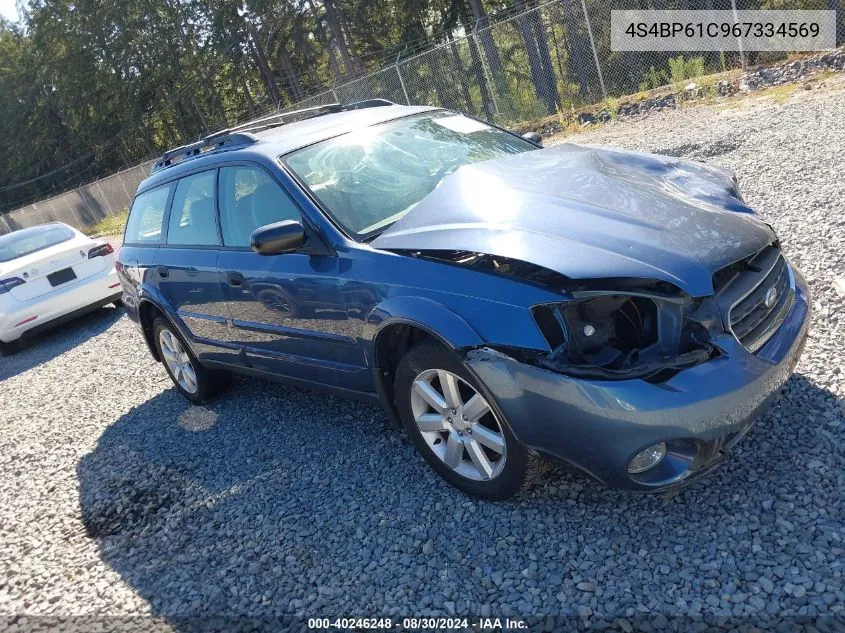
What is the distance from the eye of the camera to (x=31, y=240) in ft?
28.9

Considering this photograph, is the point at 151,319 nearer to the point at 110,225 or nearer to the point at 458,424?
the point at 458,424

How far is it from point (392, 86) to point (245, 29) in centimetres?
2597

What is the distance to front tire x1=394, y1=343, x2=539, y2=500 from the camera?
273 centimetres

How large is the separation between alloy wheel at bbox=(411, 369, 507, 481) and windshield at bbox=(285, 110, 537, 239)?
878 mm

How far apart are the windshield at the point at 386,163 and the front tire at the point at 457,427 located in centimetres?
81

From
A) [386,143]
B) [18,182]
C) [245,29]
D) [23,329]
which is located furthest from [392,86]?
[18,182]

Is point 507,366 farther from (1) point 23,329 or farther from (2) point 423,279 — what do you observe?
(1) point 23,329

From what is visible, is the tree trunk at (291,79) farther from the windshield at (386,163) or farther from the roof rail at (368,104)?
the windshield at (386,163)

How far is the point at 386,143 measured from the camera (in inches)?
152

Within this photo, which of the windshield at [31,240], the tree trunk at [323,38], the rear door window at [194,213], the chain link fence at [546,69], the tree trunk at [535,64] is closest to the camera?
the rear door window at [194,213]

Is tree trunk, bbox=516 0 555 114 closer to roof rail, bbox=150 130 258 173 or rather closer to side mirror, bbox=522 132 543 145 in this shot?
side mirror, bbox=522 132 543 145

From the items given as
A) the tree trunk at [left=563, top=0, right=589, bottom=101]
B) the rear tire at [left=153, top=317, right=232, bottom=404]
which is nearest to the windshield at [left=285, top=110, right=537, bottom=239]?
the rear tire at [left=153, top=317, right=232, bottom=404]

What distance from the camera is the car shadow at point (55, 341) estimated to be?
8211 mm

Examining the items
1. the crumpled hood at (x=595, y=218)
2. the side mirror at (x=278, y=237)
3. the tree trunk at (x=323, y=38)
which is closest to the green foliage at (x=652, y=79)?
the crumpled hood at (x=595, y=218)
